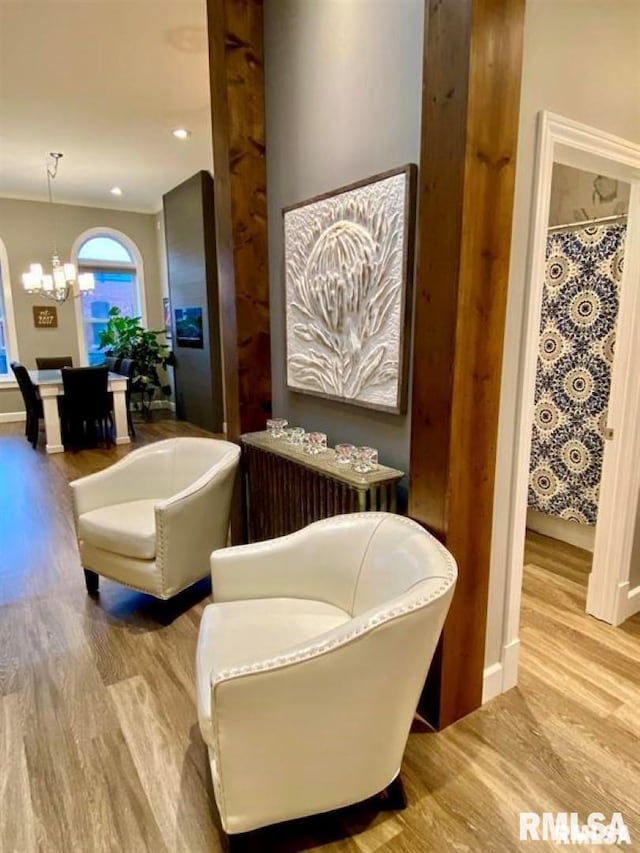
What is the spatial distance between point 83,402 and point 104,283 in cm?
337

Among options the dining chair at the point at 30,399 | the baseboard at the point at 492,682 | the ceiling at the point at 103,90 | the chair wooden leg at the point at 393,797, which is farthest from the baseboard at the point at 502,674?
the dining chair at the point at 30,399

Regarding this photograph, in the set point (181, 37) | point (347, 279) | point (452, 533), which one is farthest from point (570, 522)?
point (181, 37)

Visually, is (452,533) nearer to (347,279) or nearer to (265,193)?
(347,279)

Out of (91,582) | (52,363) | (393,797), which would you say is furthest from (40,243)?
(393,797)

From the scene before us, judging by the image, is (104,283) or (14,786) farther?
(104,283)

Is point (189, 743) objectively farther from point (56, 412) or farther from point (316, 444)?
point (56, 412)

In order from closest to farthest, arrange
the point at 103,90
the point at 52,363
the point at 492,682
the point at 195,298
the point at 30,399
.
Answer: the point at 492,682 < the point at 103,90 < the point at 30,399 < the point at 195,298 < the point at 52,363

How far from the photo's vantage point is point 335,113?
2260mm

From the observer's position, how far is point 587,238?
3.07m

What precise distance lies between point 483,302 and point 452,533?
776 mm

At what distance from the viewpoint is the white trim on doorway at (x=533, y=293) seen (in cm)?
176

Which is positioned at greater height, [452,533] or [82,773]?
[452,533]

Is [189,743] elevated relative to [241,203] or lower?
lower

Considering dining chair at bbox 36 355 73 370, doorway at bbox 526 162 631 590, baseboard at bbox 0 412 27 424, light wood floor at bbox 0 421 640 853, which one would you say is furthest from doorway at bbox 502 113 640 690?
baseboard at bbox 0 412 27 424
